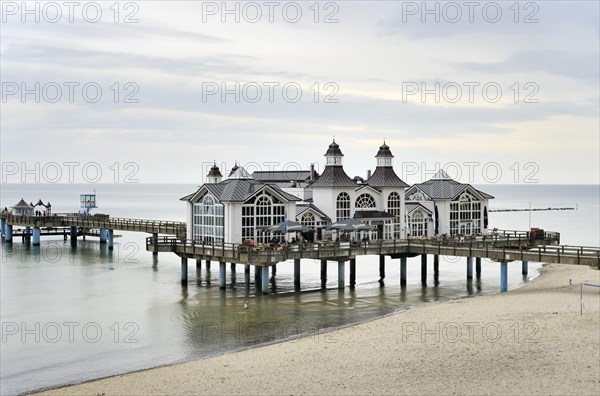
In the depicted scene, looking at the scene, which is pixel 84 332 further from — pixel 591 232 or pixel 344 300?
pixel 591 232

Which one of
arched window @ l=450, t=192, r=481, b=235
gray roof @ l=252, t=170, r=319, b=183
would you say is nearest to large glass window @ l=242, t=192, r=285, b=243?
gray roof @ l=252, t=170, r=319, b=183

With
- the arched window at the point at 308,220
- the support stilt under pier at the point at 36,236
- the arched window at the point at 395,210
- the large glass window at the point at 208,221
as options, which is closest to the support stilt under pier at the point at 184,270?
the large glass window at the point at 208,221

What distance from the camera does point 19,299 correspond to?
40000 mm

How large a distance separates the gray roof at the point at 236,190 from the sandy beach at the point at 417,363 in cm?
1364

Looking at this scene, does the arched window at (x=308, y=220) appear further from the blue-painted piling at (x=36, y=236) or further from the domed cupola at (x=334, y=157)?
the blue-painted piling at (x=36, y=236)

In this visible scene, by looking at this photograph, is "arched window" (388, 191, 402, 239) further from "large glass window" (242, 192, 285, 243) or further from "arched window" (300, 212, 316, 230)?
"large glass window" (242, 192, 285, 243)

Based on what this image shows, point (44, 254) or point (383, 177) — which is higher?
point (383, 177)

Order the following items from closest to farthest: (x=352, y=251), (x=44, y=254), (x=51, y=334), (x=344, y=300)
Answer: (x=51, y=334) → (x=344, y=300) → (x=352, y=251) → (x=44, y=254)

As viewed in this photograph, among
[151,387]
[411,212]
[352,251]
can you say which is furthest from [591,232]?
[151,387]

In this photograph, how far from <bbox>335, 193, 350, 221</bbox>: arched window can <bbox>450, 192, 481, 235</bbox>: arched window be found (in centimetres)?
830

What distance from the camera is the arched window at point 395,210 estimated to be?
48.6 meters

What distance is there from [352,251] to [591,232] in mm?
67536

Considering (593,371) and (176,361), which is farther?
(176,361)

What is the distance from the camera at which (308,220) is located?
149ft
